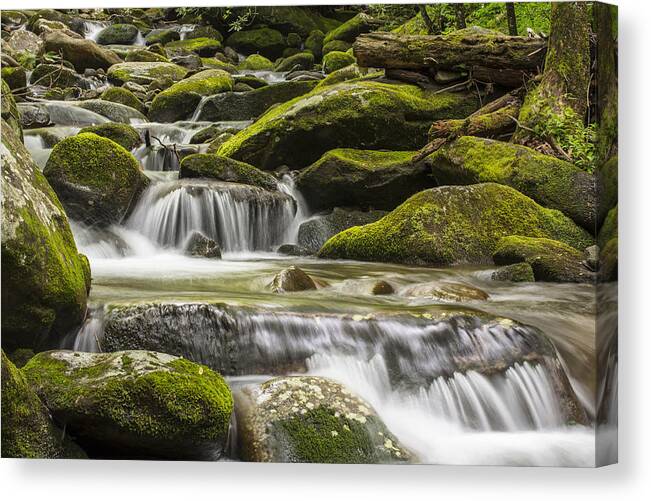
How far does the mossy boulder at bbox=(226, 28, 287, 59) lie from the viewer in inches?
188

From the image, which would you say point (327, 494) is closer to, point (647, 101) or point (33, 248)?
point (33, 248)

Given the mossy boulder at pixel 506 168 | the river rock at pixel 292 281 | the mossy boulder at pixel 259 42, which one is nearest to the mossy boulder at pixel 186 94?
the mossy boulder at pixel 259 42

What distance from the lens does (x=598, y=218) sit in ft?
13.2

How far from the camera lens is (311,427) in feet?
13.2

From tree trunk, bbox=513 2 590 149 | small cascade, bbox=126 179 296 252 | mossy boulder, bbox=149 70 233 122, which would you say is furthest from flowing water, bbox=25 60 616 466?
mossy boulder, bbox=149 70 233 122

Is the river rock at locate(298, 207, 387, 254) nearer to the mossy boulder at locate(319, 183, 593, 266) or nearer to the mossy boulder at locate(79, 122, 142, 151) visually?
the mossy boulder at locate(319, 183, 593, 266)

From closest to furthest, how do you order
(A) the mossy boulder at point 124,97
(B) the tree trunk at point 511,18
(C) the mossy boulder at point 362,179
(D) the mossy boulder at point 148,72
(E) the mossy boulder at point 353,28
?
1. (B) the tree trunk at point 511,18
2. (E) the mossy boulder at point 353,28
3. (C) the mossy boulder at point 362,179
4. (D) the mossy boulder at point 148,72
5. (A) the mossy boulder at point 124,97

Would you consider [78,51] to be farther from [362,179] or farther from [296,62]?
[362,179]

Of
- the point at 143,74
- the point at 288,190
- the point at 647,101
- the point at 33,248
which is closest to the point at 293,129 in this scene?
the point at 288,190

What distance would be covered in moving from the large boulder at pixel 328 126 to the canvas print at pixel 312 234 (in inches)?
0.8

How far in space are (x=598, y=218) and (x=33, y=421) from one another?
10.6ft

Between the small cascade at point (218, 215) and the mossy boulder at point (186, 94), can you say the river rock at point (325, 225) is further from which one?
the mossy boulder at point (186, 94)

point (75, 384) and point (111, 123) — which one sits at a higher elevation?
point (111, 123)

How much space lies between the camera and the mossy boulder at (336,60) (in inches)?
198
